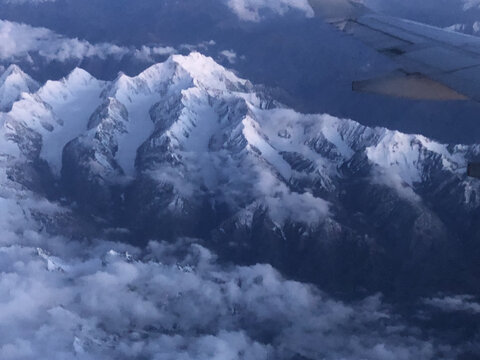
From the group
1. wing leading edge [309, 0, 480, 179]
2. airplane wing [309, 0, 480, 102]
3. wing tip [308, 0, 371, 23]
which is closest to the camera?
wing leading edge [309, 0, 480, 179]

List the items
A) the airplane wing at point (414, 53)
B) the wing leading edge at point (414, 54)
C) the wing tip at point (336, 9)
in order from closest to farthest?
1. the wing leading edge at point (414, 54)
2. the airplane wing at point (414, 53)
3. the wing tip at point (336, 9)

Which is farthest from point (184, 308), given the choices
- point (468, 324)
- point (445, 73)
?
point (445, 73)

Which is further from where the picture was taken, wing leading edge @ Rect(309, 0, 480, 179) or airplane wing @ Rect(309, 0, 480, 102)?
airplane wing @ Rect(309, 0, 480, 102)

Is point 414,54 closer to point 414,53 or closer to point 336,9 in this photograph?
point 414,53

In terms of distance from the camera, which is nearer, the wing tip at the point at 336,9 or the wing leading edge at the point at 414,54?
the wing leading edge at the point at 414,54

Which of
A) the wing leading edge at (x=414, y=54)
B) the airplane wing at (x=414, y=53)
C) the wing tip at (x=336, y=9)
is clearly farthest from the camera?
the wing tip at (x=336, y=9)

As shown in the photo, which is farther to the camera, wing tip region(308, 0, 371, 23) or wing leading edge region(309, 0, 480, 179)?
wing tip region(308, 0, 371, 23)

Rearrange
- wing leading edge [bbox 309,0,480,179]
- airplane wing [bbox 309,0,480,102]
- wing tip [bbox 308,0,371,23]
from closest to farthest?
wing leading edge [bbox 309,0,480,179] < airplane wing [bbox 309,0,480,102] < wing tip [bbox 308,0,371,23]

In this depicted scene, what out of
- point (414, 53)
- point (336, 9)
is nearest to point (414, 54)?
point (414, 53)

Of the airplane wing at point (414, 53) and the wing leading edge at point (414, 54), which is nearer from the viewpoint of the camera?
the wing leading edge at point (414, 54)
